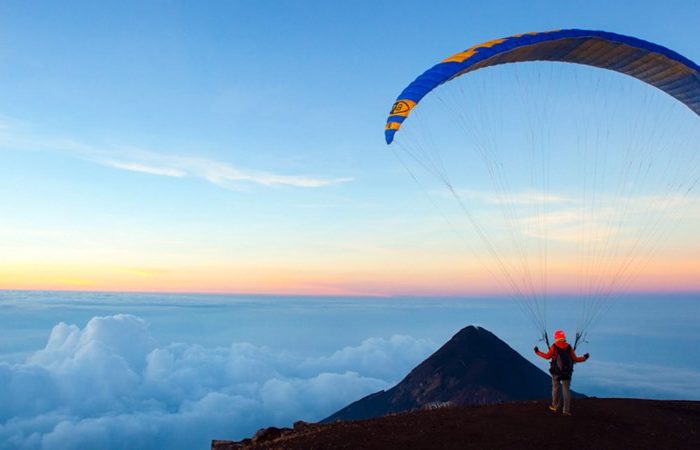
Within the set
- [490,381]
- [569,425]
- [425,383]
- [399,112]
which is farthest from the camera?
[425,383]

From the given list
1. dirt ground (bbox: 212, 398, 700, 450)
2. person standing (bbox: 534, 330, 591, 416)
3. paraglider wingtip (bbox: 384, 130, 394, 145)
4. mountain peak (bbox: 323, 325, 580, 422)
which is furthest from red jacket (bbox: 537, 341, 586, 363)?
mountain peak (bbox: 323, 325, 580, 422)

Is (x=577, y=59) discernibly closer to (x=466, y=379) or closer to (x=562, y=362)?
(x=562, y=362)

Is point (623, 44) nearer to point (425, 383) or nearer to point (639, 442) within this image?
point (639, 442)

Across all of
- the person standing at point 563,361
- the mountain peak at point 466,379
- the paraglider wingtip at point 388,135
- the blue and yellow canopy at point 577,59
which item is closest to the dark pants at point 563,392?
the person standing at point 563,361

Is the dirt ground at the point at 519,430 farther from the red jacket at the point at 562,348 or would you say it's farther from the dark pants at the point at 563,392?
the red jacket at the point at 562,348

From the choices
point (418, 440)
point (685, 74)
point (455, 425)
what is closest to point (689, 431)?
point (455, 425)

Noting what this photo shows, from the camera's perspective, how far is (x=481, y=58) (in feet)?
66.7

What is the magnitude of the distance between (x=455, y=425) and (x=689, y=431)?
7661 mm

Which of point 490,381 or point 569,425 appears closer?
point 569,425

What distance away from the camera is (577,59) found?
925 inches

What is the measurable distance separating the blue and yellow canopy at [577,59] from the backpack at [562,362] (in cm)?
910

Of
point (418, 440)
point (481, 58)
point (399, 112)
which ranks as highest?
point (481, 58)

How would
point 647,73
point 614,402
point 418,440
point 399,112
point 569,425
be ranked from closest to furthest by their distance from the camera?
1. point 418,440
2. point 569,425
3. point 399,112
4. point 614,402
5. point 647,73

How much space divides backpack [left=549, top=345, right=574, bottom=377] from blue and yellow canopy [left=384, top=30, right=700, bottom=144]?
910cm
